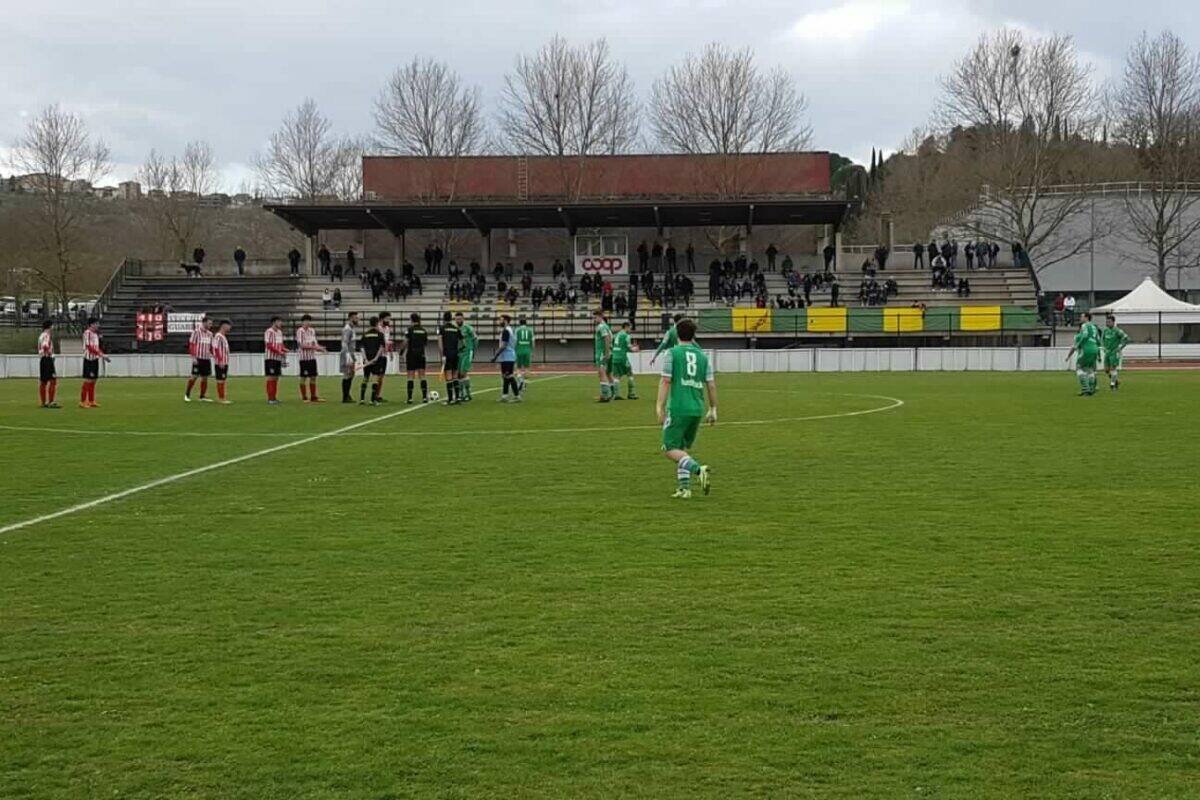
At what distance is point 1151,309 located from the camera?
55375 mm

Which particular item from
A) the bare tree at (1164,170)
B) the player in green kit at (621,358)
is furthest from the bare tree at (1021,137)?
the player in green kit at (621,358)

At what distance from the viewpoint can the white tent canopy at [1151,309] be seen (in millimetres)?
54500

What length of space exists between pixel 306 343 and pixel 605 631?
23079mm

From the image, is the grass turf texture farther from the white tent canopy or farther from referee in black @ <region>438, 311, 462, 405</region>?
the white tent canopy

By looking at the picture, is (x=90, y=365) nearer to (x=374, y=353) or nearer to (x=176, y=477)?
(x=374, y=353)

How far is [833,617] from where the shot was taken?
7871 millimetres

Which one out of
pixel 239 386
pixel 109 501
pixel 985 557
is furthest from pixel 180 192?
pixel 985 557

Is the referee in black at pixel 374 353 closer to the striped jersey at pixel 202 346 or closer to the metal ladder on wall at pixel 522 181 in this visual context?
the striped jersey at pixel 202 346


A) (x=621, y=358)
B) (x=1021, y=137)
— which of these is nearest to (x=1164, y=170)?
(x=1021, y=137)

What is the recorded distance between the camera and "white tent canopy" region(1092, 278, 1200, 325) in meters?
54.5

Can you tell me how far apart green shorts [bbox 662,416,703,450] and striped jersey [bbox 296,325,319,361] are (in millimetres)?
17500

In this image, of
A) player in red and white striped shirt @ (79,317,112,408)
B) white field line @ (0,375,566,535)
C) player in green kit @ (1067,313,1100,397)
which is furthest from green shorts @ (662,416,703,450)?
player in red and white striped shirt @ (79,317,112,408)

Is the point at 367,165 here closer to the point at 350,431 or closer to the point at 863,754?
the point at 350,431

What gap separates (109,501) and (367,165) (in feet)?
213
